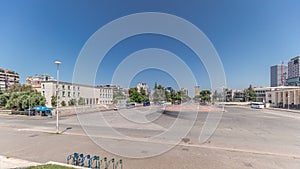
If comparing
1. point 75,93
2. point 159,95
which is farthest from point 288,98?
point 75,93

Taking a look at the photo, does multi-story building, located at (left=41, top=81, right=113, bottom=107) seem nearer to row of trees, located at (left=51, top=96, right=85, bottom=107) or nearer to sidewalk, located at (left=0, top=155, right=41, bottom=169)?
row of trees, located at (left=51, top=96, right=85, bottom=107)

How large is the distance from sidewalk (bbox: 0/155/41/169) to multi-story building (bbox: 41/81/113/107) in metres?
43.6

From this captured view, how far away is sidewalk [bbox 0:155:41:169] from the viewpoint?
634cm

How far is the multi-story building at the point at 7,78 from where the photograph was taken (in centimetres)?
8606

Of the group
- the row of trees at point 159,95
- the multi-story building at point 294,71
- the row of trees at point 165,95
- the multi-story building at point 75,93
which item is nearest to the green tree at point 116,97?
the row of trees at point 159,95

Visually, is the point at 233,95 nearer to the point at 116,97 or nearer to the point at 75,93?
the point at 116,97

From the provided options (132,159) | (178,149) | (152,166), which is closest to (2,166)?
(132,159)

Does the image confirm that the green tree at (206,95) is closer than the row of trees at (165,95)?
No

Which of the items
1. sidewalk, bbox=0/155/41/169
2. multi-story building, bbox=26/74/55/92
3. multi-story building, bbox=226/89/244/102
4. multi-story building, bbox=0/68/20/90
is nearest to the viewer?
sidewalk, bbox=0/155/41/169

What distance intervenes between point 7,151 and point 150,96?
82071mm

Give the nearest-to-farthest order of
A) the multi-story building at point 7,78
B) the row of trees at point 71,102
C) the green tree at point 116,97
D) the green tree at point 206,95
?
the row of trees at point 71,102 → the green tree at point 116,97 → the green tree at point 206,95 → the multi-story building at point 7,78

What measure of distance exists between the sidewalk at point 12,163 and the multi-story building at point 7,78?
108207mm

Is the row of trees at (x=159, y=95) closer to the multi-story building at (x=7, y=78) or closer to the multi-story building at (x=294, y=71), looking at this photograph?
the multi-story building at (x=7, y=78)

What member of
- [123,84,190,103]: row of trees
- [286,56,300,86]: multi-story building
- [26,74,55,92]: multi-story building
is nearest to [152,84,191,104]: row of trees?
[123,84,190,103]: row of trees
